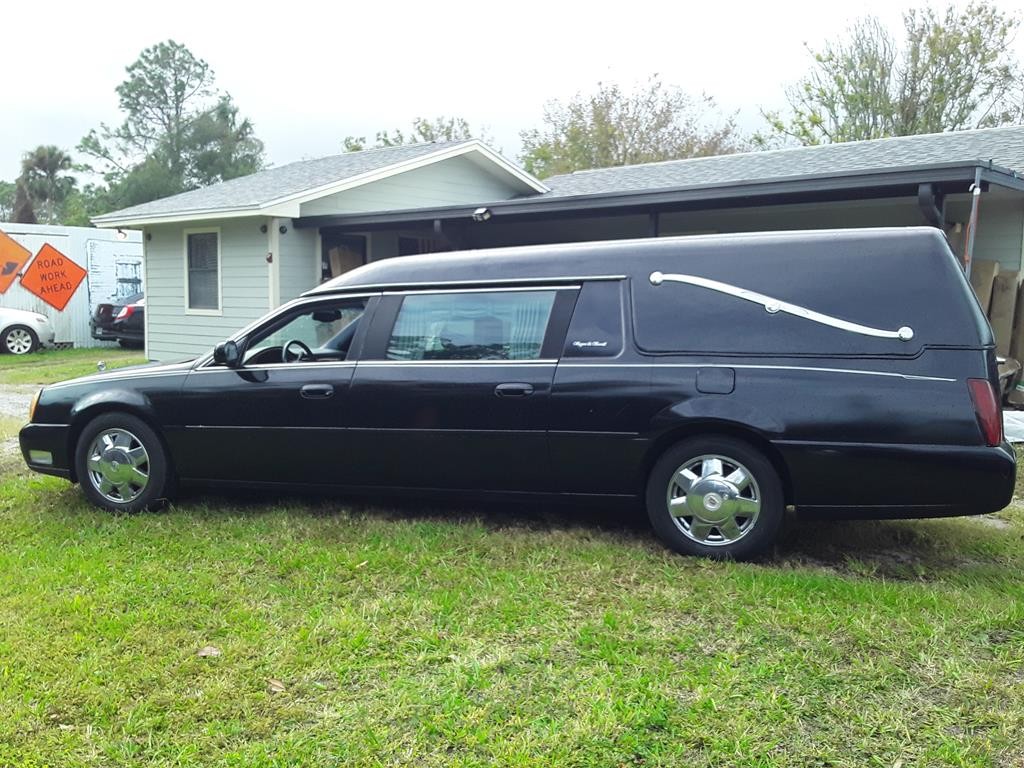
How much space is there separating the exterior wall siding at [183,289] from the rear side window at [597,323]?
32.8 feet

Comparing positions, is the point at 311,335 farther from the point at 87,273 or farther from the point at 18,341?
the point at 87,273

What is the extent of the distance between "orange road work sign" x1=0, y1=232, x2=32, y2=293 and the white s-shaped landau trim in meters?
17.5

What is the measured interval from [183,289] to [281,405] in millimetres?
10938

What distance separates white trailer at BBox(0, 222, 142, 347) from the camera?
19.0 m

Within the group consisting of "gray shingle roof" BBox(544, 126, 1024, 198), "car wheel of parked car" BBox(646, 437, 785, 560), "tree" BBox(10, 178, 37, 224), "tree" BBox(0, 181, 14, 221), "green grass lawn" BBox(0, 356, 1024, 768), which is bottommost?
"green grass lawn" BBox(0, 356, 1024, 768)

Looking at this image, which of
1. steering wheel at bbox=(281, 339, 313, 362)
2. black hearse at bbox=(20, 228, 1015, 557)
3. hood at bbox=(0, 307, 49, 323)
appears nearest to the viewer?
black hearse at bbox=(20, 228, 1015, 557)

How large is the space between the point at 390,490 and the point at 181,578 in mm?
1323

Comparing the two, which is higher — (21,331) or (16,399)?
(21,331)

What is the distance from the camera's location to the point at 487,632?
3873 mm

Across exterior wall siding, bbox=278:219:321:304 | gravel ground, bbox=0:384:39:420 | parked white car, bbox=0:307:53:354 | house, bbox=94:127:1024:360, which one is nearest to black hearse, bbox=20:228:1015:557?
gravel ground, bbox=0:384:39:420

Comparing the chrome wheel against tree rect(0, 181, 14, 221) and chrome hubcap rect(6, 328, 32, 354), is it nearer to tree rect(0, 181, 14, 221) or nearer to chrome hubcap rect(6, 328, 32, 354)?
chrome hubcap rect(6, 328, 32, 354)

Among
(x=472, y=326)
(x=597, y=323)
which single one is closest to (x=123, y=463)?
(x=472, y=326)

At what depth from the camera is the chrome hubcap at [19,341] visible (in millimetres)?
18297

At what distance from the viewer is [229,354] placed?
222 inches
